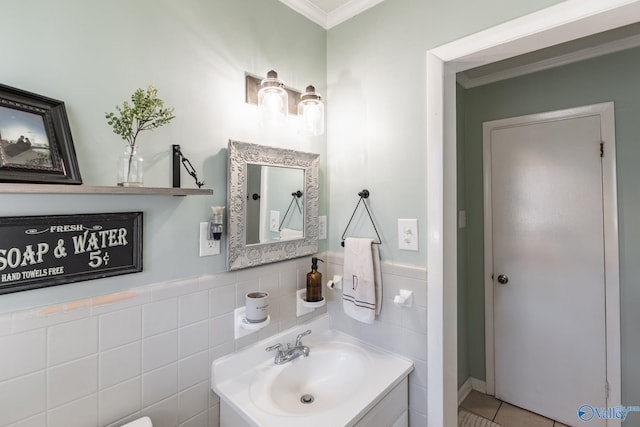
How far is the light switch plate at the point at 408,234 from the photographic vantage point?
1349mm

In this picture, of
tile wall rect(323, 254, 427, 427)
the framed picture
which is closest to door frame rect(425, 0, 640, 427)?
tile wall rect(323, 254, 427, 427)

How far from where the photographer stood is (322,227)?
1.67 m

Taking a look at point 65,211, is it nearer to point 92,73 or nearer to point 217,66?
point 92,73

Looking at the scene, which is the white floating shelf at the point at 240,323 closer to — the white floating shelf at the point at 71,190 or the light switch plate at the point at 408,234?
the white floating shelf at the point at 71,190

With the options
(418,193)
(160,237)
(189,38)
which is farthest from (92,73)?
(418,193)

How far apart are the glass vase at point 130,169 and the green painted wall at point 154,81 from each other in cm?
5

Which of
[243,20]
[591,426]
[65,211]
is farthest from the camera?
[591,426]

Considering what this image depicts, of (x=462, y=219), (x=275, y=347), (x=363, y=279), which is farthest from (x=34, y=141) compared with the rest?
(x=462, y=219)

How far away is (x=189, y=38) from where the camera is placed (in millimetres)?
1130

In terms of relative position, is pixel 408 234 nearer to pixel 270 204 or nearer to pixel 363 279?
pixel 363 279

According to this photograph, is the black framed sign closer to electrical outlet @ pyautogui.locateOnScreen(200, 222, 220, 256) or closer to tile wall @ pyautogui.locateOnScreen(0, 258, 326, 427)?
tile wall @ pyautogui.locateOnScreen(0, 258, 326, 427)

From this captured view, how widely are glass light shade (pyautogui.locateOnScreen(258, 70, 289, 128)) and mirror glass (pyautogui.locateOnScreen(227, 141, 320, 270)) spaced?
0.17 metres

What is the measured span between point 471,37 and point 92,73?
4.58 feet

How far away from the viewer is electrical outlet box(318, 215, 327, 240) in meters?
1.65
